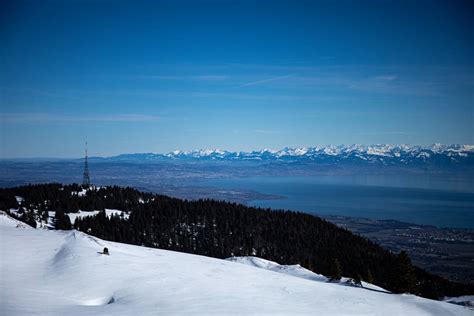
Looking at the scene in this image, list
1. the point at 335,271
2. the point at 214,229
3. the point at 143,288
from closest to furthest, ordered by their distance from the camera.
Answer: the point at 143,288 → the point at 335,271 → the point at 214,229

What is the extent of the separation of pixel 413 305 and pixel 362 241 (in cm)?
8176

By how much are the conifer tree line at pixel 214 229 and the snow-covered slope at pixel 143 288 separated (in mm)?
43551

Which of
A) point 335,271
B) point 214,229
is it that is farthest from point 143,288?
point 214,229

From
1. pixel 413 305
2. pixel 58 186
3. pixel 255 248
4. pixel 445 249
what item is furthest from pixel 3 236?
pixel 445 249

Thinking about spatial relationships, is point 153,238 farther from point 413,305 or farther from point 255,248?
point 413,305

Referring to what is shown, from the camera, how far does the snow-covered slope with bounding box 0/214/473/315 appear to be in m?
17.5

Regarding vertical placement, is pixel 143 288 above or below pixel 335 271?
above

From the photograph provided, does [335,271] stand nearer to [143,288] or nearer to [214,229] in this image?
[143,288]

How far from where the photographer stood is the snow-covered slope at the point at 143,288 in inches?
687

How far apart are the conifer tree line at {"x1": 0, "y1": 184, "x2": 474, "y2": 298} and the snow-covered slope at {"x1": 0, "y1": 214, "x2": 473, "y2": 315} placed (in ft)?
143

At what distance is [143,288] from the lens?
20.6 metres

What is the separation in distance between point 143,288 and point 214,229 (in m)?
69.5

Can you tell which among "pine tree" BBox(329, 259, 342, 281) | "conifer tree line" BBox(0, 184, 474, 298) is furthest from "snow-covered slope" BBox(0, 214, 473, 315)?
"conifer tree line" BBox(0, 184, 474, 298)

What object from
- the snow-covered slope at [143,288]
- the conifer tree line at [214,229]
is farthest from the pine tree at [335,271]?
the conifer tree line at [214,229]
